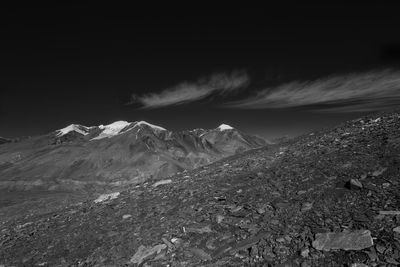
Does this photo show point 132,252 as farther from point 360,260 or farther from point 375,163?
point 375,163

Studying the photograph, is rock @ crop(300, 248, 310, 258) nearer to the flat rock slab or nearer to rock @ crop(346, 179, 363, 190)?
the flat rock slab

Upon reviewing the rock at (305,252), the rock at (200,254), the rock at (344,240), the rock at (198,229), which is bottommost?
the rock at (198,229)

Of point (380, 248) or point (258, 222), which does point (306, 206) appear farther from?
point (380, 248)

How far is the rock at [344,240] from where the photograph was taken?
19.8 ft

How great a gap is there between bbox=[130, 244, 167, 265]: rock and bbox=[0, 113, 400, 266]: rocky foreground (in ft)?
0.11

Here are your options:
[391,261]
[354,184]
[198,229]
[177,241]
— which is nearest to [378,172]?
[354,184]

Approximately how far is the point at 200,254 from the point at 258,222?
6.82 ft

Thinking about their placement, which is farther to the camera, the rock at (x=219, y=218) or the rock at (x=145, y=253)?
the rock at (x=219, y=218)

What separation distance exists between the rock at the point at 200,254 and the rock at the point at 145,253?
991 millimetres

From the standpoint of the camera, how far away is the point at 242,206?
966cm

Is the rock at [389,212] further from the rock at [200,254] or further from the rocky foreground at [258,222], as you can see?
the rock at [200,254]

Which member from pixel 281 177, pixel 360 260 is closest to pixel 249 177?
pixel 281 177

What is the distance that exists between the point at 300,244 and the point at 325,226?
0.99 m

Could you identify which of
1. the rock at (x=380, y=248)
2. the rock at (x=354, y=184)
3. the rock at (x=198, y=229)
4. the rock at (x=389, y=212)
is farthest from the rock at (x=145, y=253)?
the rock at (x=354, y=184)
